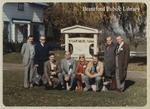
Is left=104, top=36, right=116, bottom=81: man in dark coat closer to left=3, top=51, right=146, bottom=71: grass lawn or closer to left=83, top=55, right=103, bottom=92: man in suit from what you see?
left=83, top=55, right=103, bottom=92: man in suit

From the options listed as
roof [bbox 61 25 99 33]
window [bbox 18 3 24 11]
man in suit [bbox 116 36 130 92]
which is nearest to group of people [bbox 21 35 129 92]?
man in suit [bbox 116 36 130 92]

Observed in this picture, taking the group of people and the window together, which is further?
the group of people

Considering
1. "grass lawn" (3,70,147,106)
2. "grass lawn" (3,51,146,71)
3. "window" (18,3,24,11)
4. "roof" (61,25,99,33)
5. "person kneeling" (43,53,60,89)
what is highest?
"window" (18,3,24,11)

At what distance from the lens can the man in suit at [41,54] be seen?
6371mm

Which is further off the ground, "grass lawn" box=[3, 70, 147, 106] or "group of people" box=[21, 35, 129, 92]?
"group of people" box=[21, 35, 129, 92]

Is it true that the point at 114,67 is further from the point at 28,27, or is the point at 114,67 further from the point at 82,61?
the point at 28,27

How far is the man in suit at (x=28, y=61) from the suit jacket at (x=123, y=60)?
Result: 2.92ft

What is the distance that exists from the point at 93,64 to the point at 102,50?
175 millimetres

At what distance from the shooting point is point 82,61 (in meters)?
6.39

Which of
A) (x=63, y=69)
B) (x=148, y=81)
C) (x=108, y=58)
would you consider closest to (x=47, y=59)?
(x=63, y=69)

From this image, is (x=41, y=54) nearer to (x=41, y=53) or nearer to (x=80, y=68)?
(x=41, y=53)

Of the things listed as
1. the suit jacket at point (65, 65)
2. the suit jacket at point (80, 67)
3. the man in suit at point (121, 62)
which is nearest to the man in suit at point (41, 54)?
the suit jacket at point (65, 65)

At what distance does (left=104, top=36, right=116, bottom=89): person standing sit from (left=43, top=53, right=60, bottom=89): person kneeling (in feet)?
1.62

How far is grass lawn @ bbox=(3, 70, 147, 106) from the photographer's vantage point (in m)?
6.30
